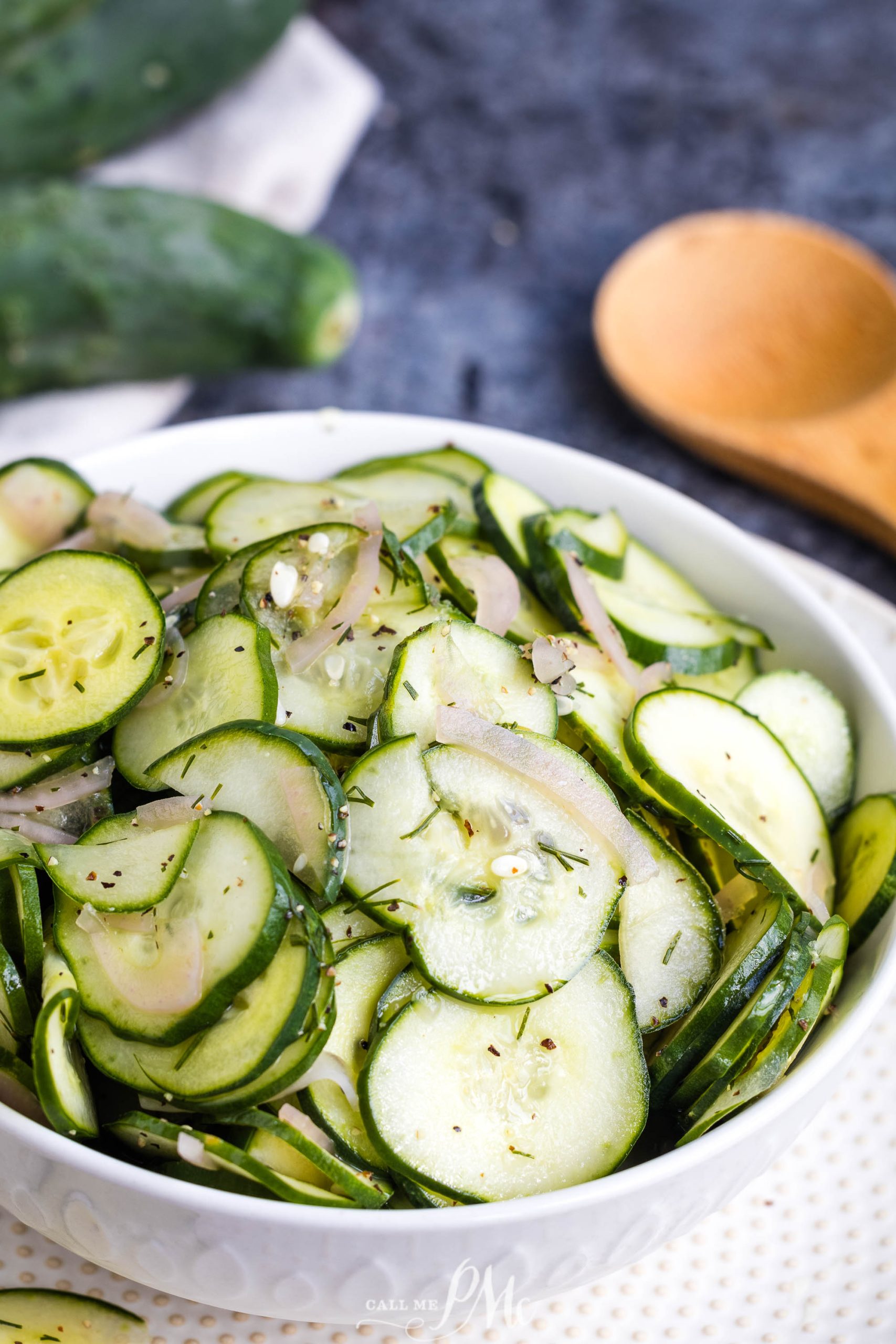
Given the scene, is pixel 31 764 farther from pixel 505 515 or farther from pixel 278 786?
pixel 505 515

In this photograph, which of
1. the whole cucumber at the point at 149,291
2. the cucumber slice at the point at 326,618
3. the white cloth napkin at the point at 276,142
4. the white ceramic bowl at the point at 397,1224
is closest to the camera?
the white ceramic bowl at the point at 397,1224

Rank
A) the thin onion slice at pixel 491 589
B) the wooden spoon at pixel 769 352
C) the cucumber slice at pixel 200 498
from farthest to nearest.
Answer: the wooden spoon at pixel 769 352, the cucumber slice at pixel 200 498, the thin onion slice at pixel 491 589

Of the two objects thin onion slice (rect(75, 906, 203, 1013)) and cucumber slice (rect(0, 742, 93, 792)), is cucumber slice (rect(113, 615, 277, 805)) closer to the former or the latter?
cucumber slice (rect(0, 742, 93, 792))

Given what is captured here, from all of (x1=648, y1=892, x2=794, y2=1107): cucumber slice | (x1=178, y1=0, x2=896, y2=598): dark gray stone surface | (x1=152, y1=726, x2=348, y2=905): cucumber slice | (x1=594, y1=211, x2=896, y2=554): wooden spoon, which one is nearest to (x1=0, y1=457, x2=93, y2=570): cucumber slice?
(x1=152, y1=726, x2=348, y2=905): cucumber slice

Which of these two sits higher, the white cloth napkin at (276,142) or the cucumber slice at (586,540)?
the cucumber slice at (586,540)

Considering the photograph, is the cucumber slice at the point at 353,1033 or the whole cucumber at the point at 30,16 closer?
the cucumber slice at the point at 353,1033

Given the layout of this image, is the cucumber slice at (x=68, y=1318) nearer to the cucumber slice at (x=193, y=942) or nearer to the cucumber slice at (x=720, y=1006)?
the cucumber slice at (x=193, y=942)

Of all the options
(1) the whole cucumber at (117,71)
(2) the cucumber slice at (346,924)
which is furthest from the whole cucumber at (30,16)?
(2) the cucumber slice at (346,924)
